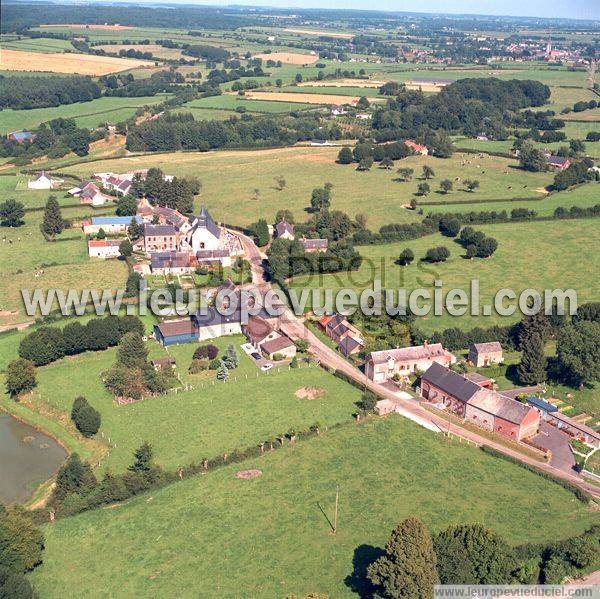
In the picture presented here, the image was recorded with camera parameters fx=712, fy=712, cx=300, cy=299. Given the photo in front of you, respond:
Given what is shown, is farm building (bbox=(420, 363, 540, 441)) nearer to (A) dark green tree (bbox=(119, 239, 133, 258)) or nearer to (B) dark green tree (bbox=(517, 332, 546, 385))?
(B) dark green tree (bbox=(517, 332, 546, 385))

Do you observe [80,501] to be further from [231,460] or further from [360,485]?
[360,485]

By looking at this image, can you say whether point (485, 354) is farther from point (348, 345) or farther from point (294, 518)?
point (294, 518)

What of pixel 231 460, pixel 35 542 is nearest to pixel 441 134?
pixel 231 460

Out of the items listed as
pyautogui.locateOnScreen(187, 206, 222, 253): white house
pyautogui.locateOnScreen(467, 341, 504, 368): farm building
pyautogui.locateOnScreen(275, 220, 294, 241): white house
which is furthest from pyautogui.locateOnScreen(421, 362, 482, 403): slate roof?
pyautogui.locateOnScreen(187, 206, 222, 253): white house

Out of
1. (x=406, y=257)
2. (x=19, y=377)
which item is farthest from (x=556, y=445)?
(x=19, y=377)

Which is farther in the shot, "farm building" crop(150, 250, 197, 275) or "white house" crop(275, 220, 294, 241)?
"white house" crop(275, 220, 294, 241)
